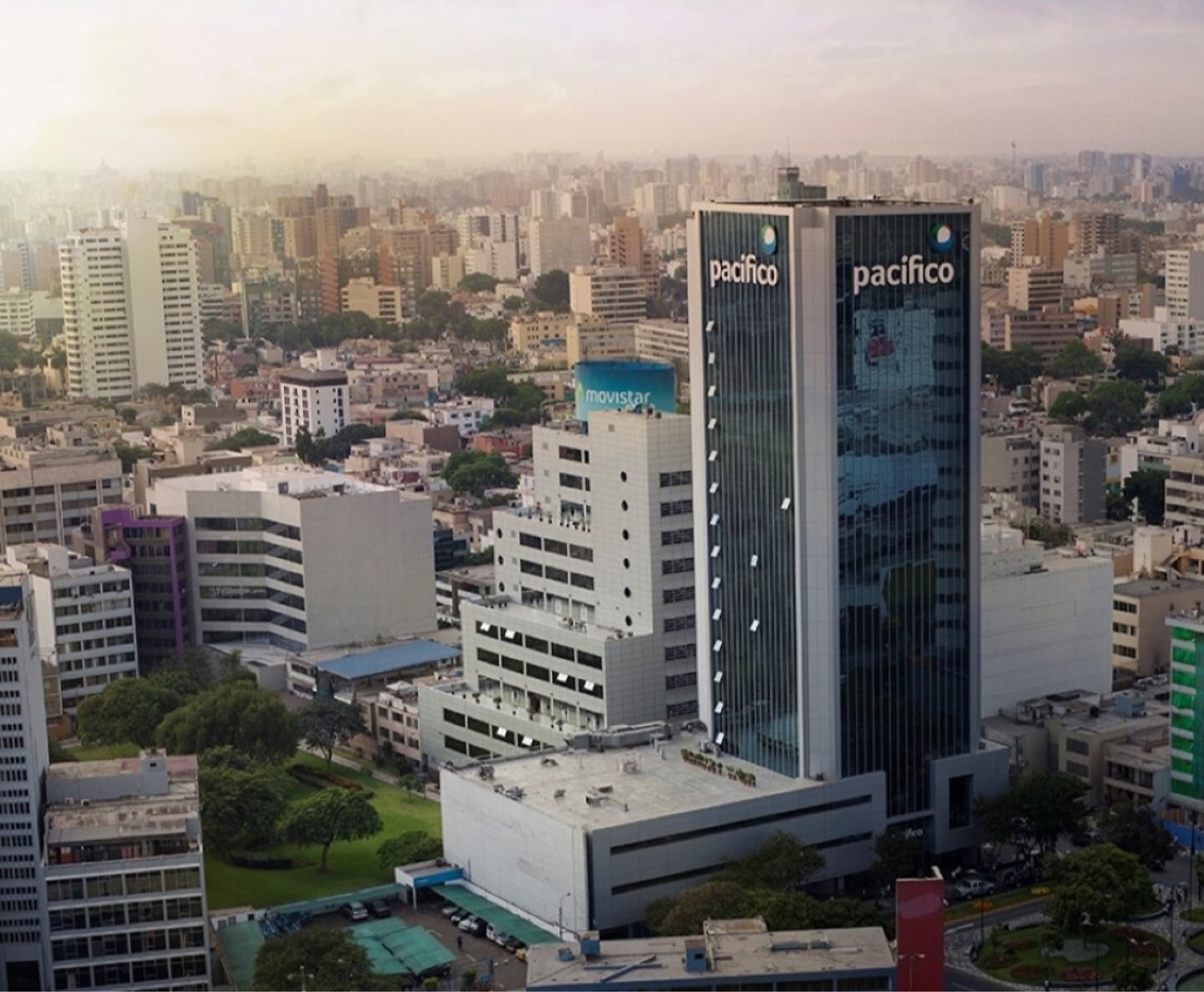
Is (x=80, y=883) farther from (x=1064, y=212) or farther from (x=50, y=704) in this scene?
(x=1064, y=212)

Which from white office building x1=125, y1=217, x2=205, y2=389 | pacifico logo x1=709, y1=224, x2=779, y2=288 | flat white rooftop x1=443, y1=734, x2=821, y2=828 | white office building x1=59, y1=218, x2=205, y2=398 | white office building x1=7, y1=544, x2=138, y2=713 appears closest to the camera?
flat white rooftop x1=443, y1=734, x2=821, y2=828

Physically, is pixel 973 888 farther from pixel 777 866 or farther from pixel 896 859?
pixel 777 866

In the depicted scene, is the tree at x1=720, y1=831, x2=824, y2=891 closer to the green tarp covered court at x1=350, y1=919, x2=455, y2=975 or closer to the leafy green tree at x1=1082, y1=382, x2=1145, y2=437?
the green tarp covered court at x1=350, y1=919, x2=455, y2=975

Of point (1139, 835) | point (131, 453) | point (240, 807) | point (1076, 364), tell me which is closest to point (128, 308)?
point (131, 453)

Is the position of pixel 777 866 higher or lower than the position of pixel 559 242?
lower

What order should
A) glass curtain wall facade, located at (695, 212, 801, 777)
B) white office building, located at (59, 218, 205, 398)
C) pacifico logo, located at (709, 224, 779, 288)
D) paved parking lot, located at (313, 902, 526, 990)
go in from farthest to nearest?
white office building, located at (59, 218, 205, 398) → glass curtain wall facade, located at (695, 212, 801, 777) → pacifico logo, located at (709, 224, 779, 288) → paved parking lot, located at (313, 902, 526, 990)

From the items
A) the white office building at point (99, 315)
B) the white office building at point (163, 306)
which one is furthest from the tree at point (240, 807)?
the white office building at point (163, 306)

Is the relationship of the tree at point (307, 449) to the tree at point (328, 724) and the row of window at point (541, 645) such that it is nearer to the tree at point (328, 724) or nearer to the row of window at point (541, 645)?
the tree at point (328, 724)

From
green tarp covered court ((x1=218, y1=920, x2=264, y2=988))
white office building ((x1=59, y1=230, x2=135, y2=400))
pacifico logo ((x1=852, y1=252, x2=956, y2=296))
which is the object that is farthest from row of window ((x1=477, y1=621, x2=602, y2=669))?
white office building ((x1=59, y1=230, x2=135, y2=400))
